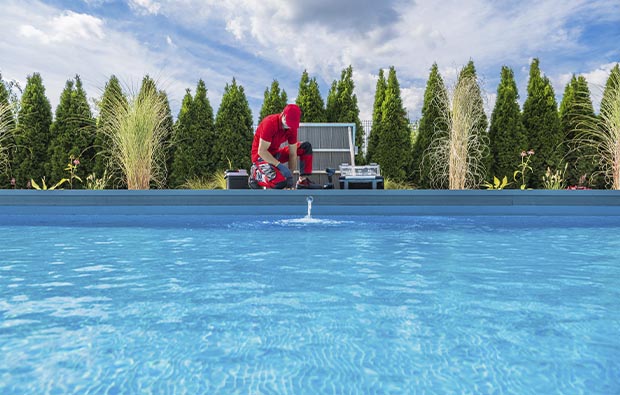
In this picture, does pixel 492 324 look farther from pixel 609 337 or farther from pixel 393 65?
pixel 393 65

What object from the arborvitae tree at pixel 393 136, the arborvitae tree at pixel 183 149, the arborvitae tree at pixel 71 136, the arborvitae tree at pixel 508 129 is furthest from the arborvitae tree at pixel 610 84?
the arborvitae tree at pixel 71 136

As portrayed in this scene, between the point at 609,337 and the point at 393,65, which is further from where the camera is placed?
the point at 393,65

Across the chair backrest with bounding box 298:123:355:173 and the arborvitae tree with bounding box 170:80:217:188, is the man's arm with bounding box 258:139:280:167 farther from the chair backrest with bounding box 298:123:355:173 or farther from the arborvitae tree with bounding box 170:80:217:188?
the arborvitae tree with bounding box 170:80:217:188

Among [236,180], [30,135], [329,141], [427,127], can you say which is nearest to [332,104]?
[329,141]

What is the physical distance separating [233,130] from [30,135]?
12.2ft

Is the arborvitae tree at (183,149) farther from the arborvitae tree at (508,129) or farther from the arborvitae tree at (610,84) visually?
the arborvitae tree at (610,84)

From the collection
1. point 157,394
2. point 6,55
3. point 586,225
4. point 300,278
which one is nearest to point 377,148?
point 586,225

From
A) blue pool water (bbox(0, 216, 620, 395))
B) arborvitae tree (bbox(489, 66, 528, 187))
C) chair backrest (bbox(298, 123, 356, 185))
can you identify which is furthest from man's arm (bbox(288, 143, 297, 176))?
arborvitae tree (bbox(489, 66, 528, 187))

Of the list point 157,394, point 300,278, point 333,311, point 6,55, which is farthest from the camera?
point 6,55

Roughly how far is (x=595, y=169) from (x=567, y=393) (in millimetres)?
9130

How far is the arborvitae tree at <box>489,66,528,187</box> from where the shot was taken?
8977mm

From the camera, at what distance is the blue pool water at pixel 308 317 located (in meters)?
1.24

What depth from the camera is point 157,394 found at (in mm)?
1148

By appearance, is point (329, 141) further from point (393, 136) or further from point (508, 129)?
point (508, 129)
